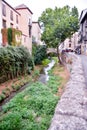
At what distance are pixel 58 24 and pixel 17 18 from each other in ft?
26.2

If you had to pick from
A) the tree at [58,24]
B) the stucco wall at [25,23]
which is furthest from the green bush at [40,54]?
the tree at [58,24]

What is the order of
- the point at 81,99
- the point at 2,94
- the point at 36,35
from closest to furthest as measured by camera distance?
the point at 81,99 → the point at 2,94 → the point at 36,35

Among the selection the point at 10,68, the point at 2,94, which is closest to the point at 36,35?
the point at 10,68

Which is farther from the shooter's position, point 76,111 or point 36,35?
point 36,35

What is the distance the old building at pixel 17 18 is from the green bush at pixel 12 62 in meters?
4.85

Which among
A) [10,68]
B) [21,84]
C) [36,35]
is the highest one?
[36,35]

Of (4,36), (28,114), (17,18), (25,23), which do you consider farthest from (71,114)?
(25,23)

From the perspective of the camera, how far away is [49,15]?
24.0 meters

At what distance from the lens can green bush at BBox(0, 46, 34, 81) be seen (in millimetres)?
13789

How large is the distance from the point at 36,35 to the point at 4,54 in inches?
1164

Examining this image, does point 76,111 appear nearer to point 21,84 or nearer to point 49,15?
point 21,84

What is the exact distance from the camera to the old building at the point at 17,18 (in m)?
22.6

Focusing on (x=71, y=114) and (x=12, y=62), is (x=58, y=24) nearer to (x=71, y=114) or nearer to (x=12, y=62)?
(x=12, y=62)

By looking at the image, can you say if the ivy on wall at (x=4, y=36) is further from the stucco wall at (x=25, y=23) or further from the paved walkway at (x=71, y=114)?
the paved walkway at (x=71, y=114)
